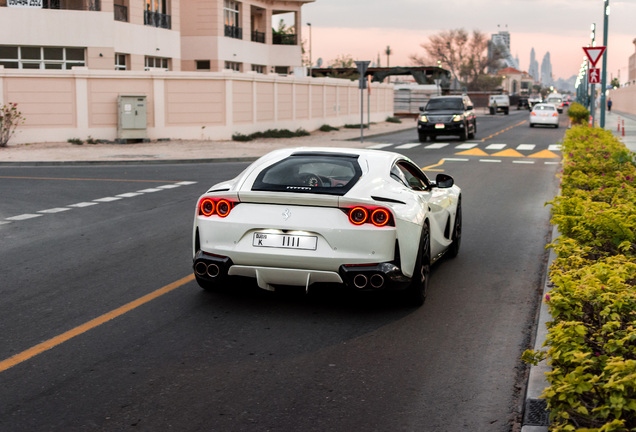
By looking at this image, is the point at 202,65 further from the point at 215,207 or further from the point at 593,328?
the point at 593,328

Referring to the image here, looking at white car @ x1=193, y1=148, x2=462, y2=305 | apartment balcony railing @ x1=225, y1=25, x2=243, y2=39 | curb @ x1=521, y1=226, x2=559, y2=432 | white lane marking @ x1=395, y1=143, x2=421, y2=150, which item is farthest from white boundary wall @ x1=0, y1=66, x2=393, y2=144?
curb @ x1=521, y1=226, x2=559, y2=432

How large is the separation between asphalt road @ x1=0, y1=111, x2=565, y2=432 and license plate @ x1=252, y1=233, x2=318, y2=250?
478 millimetres

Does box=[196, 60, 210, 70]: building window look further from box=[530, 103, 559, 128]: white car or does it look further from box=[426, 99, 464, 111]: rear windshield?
box=[530, 103, 559, 128]: white car

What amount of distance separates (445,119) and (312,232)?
28.9 meters

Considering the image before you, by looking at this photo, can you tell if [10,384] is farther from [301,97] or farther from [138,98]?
[301,97]

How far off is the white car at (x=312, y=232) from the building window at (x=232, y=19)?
138 ft

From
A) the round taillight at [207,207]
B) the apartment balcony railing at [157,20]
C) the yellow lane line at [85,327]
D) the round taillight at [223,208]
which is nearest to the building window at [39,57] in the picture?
the apartment balcony railing at [157,20]

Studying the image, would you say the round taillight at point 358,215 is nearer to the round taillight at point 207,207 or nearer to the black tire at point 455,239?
the round taillight at point 207,207

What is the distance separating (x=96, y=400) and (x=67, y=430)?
463 mm

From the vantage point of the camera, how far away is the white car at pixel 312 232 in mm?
6711

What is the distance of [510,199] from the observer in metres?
15.4

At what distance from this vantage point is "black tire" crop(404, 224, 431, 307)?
7.11 meters

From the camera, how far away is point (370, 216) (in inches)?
267

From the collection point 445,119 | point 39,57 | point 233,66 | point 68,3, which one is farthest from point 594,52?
point 233,66
